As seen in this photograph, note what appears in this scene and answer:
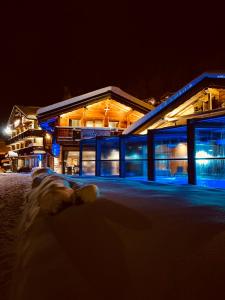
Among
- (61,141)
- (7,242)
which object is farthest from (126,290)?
(61,141)

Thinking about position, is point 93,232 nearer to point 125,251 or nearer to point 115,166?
point 125,251

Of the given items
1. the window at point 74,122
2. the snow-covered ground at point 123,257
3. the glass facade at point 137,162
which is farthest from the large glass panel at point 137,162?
the snow-covered ground at point 123,257

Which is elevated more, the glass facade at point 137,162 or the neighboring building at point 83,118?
the neighboring building at point 83,118

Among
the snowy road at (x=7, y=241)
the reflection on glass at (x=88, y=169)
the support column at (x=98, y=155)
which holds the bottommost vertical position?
the snowy road at (x=7, y=241)

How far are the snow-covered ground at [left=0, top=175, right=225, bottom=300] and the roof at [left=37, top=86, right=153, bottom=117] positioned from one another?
19.7 m

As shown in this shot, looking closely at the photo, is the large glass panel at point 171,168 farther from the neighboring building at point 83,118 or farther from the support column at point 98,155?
the neighboring building at point 83,118

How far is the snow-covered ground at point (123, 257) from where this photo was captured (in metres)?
2.55

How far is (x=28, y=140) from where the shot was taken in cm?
4650

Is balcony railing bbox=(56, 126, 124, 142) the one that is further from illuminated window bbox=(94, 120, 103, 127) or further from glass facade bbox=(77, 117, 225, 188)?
illuminated window bbox=(94, 120, 103, 127)

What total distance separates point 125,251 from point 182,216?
1.70m

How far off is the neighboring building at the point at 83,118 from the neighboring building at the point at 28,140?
1389 cm

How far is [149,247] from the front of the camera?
3.22 m

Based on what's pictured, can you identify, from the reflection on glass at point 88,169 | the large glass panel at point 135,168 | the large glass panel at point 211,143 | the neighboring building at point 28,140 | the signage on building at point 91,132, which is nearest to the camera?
the large glass panel at point 211,143

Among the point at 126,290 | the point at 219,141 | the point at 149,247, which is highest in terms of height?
the point at 219,141
